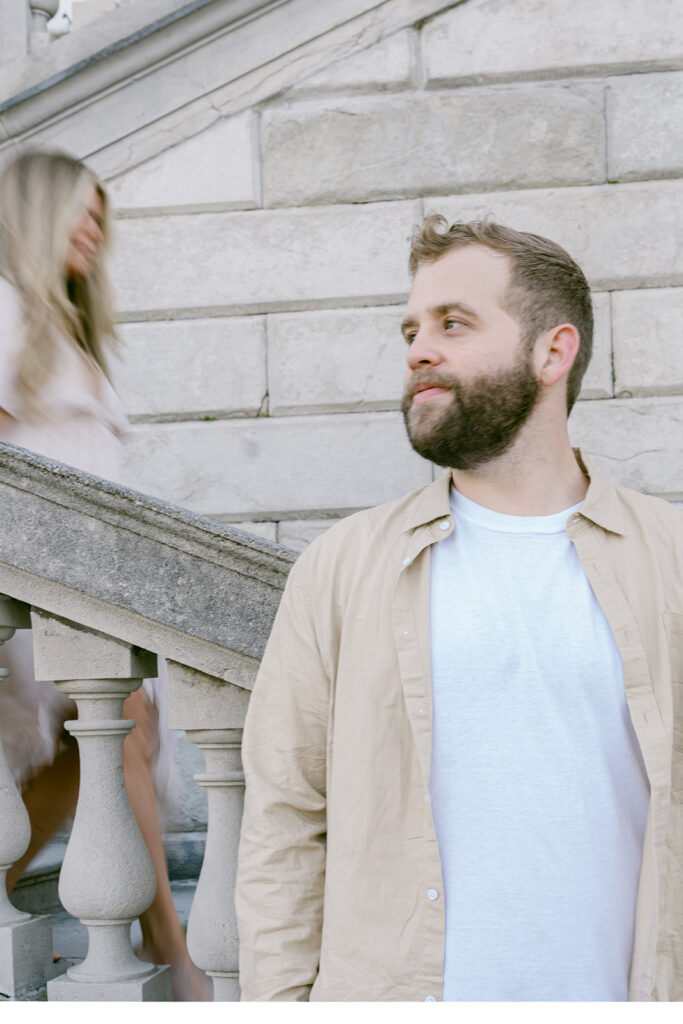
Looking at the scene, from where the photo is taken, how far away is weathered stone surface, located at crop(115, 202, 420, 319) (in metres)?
5.07

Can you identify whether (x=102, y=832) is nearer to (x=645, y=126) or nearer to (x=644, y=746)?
(x=644, y=746)

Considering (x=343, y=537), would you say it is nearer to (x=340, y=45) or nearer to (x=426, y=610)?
(x=426, y=610)

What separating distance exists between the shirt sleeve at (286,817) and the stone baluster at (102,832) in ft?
1.28

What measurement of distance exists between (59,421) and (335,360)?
2.50 m

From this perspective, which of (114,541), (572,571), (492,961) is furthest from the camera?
(114,541)

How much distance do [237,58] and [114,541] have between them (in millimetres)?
4077

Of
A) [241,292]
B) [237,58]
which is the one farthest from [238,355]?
[237,58]

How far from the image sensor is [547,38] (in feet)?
16.4

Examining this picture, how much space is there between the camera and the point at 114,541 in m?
1.77

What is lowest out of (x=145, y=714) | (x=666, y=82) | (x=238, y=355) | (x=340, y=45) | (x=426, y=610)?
(x=145, y=714)

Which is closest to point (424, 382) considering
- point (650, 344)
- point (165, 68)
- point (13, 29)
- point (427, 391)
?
point (427, 391)

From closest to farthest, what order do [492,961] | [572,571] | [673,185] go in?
[492,961] → [572,571] → [673,185]

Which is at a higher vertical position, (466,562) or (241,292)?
(241,292)

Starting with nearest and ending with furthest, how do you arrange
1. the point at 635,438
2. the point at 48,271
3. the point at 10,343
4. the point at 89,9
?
the point at 10,343 < the point at 48,271 < the point at 635,438 < the point at 89,9
